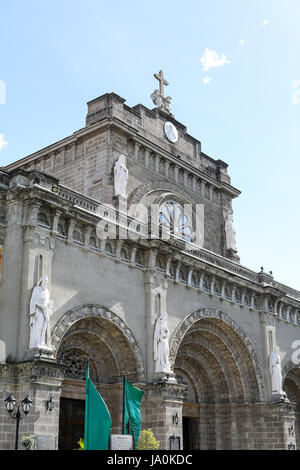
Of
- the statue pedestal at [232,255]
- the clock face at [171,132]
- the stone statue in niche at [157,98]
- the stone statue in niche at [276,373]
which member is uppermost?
the stone statue in niche at [157,98]

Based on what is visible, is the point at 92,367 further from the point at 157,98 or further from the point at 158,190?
the point at 157,98

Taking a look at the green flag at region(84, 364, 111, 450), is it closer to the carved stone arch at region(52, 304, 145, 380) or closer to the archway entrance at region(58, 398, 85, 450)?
the carved stone arch at region(52, 304, 145, 380)

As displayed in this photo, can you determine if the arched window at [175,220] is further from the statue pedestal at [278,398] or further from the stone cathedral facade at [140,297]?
the statue pedestal at [278,398]

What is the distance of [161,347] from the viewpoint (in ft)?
84.6

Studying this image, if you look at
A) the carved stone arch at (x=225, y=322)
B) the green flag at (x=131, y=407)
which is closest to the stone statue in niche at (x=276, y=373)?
the carved stone arch at (x=225, y=322)

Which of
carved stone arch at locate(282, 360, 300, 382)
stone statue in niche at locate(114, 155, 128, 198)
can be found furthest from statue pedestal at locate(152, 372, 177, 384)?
carved stone arch at locate(282, 360, 300, 382)

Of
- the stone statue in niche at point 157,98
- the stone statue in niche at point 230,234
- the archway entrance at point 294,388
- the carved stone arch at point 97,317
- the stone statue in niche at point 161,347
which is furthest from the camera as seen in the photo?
the archway entrance at point 294,388

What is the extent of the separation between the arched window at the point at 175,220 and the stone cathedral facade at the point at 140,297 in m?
0.09

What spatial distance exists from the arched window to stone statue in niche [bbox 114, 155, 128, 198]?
3324 mm

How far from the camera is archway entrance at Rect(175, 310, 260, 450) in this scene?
31.5 metres

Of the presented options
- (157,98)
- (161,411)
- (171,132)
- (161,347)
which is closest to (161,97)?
(157,98)

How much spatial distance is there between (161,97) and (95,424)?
25011mm

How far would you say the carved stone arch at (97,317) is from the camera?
22.2 m

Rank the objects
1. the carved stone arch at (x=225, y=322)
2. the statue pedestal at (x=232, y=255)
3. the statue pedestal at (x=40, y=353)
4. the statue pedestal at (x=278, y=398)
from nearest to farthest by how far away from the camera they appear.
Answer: the statue pedestal at (x=40, y=353)
the carved stone arch at (x=225, y=322)
the statue pedestal at (x=278, y=398)
the statue pedestal at (x=232, y=255)
